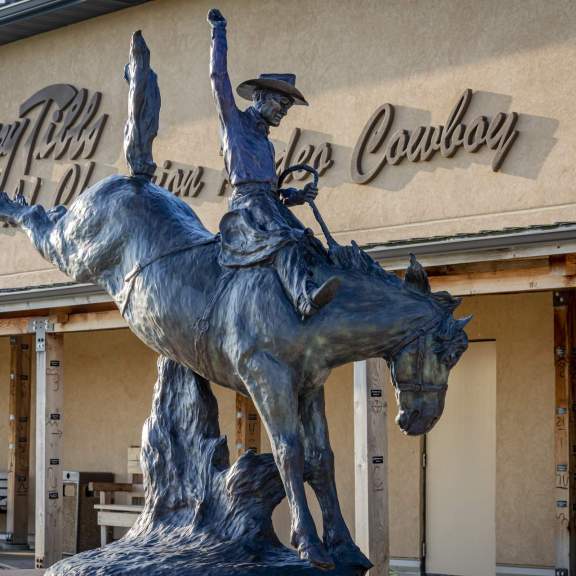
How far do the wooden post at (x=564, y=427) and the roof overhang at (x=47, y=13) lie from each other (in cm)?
634

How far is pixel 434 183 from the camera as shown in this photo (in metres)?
13.0

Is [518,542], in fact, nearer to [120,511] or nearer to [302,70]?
[120,511]

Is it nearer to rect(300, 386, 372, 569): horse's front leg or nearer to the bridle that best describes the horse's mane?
the bridle

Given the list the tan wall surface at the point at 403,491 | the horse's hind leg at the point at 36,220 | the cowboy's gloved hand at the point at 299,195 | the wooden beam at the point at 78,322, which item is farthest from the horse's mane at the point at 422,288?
the tan wall surface at the point at 403,491

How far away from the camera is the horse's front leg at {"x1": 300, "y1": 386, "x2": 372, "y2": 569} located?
545cm

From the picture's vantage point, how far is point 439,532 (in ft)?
45.0

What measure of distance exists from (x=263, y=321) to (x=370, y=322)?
42cm

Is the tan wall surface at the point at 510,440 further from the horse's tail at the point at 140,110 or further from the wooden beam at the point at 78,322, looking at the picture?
the horse's tail at the point at 140,110

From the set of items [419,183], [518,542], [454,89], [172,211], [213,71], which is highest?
[454,89]

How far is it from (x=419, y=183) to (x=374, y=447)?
3.15 meters

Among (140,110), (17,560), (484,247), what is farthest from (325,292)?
(17,560)

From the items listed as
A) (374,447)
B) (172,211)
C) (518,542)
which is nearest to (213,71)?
(172,211)

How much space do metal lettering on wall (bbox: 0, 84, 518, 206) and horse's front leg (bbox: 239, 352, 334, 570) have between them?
302 inches

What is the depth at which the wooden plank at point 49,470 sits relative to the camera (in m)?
13.6
